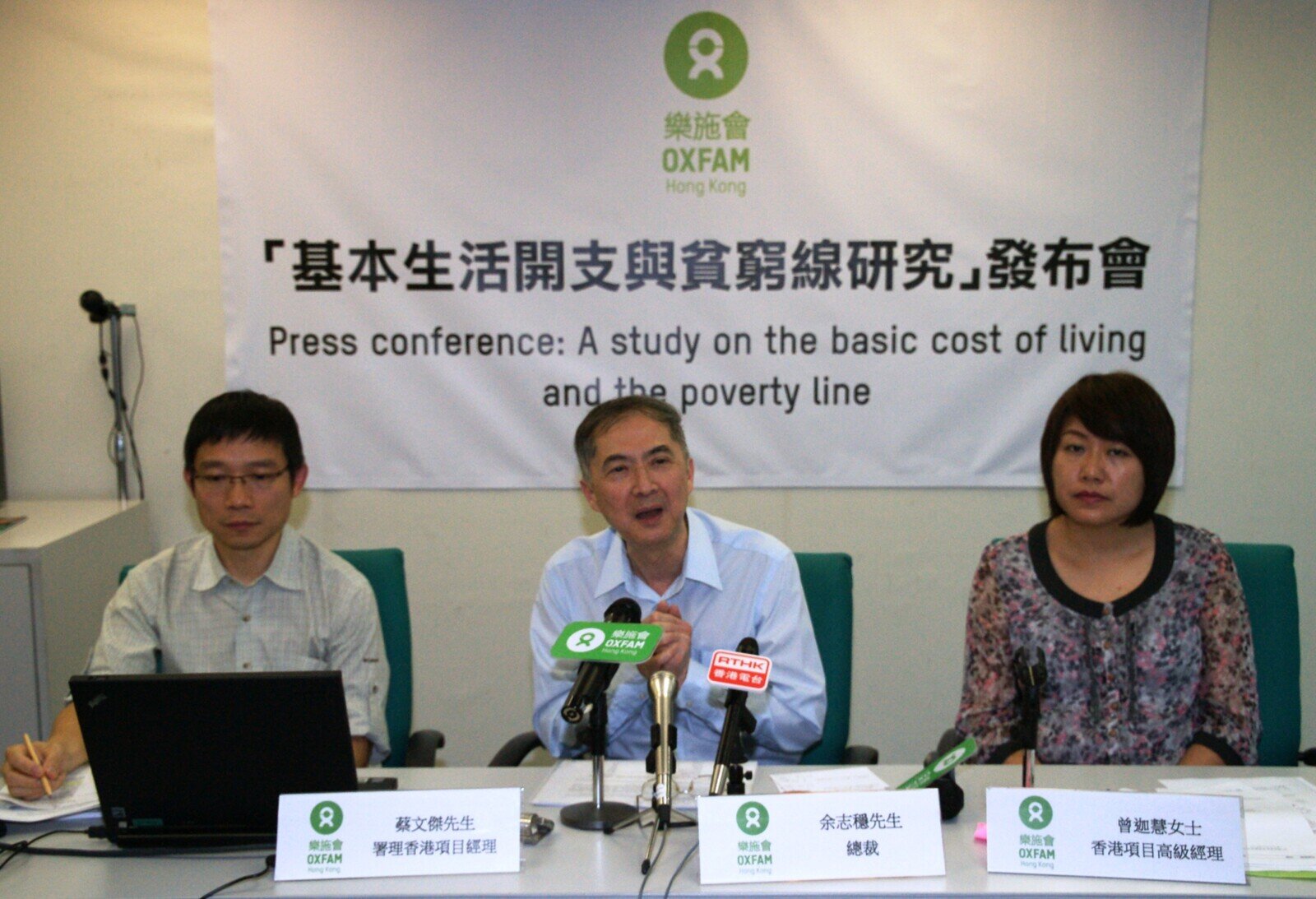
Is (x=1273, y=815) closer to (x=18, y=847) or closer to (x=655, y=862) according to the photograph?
(x=655, y=862)

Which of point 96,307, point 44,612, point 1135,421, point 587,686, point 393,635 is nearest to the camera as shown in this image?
point 587,686

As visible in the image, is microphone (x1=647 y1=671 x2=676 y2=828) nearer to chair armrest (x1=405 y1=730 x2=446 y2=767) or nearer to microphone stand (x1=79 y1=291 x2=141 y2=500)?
chair armrest (x1=405 y1=730 x2=446 y2=767)

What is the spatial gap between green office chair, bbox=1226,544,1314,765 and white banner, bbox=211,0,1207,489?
39.4 inches

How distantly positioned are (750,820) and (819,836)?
0.09 metres

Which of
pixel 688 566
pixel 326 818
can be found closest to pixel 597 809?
pixel 326 818

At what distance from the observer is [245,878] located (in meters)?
1.49

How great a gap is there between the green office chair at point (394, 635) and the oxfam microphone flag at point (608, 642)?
102 cm

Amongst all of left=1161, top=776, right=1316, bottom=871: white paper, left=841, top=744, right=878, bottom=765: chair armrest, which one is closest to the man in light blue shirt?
left=841, top=744, right=878, bottom=765: chair armrest

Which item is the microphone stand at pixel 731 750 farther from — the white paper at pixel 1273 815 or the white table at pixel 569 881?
the white paper at pixel 1273 815

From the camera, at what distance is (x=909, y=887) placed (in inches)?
56.1

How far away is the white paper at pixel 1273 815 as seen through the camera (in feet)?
4.86

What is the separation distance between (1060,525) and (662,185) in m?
1.54

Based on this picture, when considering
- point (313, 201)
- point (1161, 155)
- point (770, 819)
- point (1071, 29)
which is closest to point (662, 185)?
point (313, 201)

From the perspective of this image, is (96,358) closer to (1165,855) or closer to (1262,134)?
(1165,855)
